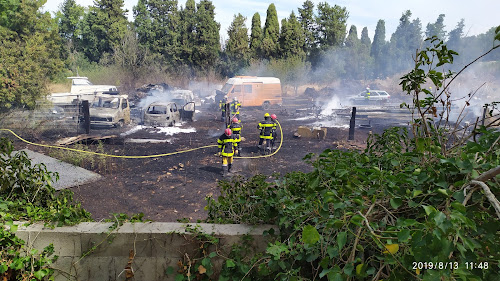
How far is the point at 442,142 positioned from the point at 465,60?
38482mm

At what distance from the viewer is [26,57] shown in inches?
587

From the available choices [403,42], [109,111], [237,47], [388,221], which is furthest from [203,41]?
[388,221]

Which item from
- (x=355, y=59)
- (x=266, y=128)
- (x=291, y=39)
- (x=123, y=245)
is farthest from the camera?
(x=355, y=59)

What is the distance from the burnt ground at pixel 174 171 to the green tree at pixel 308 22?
79.3 feet

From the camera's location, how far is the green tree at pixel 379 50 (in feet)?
155

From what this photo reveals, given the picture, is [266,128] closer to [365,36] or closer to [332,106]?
[332,106]

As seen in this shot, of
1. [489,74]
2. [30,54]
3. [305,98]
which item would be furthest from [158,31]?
[489,74]

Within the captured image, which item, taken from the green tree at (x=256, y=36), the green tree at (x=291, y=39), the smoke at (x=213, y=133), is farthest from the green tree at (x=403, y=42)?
the smoke at (x=213, y=133)

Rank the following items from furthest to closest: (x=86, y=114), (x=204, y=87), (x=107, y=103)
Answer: (x=204, y=87)
(x=107, y=103)
(x=86, y=114)

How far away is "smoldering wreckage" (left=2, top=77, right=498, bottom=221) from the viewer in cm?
758

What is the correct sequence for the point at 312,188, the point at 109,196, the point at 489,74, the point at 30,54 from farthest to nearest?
1. the point at 489,74
2. the point at 30,54
3. the point at 109,196
4. the point at 312,188

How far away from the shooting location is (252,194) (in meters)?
3.18

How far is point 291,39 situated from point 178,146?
26.7 m

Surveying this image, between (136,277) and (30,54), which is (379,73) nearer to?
(30,54)
